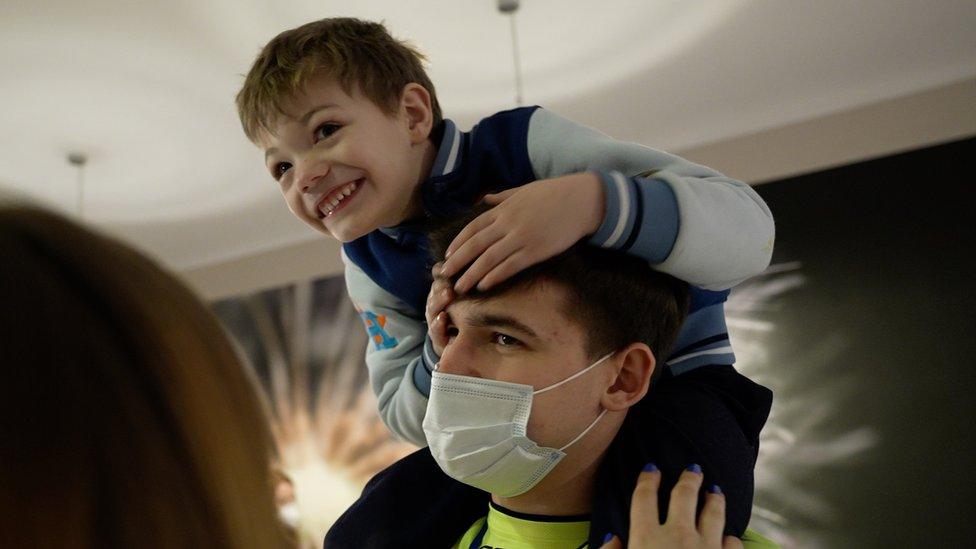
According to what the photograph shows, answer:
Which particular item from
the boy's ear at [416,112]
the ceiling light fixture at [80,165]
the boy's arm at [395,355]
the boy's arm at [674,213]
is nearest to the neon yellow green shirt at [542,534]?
the boy's arm at [395,355]

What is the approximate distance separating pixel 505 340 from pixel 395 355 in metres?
0.30

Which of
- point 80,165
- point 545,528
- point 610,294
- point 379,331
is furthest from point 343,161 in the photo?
point 80,165

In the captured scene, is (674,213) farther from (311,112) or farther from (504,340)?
(311,112)

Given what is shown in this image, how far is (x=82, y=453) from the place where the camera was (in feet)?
1.24

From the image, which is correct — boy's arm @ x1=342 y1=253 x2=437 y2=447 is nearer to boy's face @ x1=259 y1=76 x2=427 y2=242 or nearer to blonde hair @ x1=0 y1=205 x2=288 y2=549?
boy's face @ x1=259 y1=76 x2=427 y2=242

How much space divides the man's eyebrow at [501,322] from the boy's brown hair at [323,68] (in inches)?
15.9

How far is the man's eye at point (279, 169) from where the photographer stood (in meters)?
1.34

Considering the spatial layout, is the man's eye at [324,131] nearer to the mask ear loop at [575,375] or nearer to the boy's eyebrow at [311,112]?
the boy's eyebrow at [311,112]

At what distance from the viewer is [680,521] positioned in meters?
0.98

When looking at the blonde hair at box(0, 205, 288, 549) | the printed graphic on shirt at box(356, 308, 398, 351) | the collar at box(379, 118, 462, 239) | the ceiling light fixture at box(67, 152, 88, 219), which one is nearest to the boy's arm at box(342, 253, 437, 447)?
the printed graphic on shirt at box(356, 308, 398, 351)

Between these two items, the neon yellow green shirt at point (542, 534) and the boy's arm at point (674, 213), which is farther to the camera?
the neon yellow green shirt at point (542, 534)

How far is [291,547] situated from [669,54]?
9.61ft

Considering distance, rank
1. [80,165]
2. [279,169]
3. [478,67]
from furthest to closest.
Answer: [80,165] < [478,67] < [279,169]

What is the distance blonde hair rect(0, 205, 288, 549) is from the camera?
0.37 m
